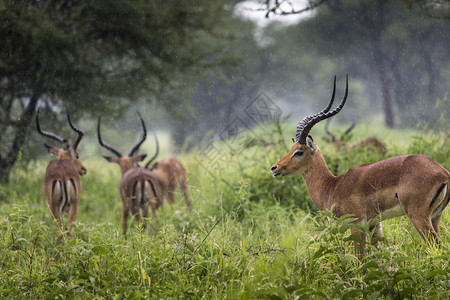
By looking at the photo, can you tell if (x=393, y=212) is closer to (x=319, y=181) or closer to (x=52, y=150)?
(x=319, y=181)

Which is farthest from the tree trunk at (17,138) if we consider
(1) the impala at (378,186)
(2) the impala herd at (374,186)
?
(1) the impala at (378,186)

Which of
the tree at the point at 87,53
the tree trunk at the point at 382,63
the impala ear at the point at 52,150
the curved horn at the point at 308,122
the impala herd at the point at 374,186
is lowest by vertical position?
the impala herd at the point at 374,186

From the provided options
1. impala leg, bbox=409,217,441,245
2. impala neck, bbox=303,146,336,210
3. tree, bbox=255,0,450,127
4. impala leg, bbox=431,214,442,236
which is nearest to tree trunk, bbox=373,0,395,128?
tree, bbox=255,0,450,127

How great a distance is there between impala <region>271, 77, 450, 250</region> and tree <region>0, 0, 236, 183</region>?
18.3 feet

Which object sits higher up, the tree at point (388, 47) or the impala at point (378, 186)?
the tree at point (388, 47)

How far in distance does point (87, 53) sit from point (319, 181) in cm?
671

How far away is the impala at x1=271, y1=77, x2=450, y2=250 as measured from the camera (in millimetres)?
3139

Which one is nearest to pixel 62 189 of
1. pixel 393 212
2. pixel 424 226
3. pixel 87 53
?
pixel 393 212

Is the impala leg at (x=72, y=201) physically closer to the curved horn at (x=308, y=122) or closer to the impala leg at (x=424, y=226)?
the curved horn at (x=308, y=122)

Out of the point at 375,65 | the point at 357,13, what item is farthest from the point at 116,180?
the point at 375,65

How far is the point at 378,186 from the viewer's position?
10.9 ft

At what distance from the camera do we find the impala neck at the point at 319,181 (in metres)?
3.68

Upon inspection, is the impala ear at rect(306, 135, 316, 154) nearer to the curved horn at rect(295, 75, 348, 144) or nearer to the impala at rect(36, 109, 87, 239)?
the curved horn at rect(295, 75, 348, 144)

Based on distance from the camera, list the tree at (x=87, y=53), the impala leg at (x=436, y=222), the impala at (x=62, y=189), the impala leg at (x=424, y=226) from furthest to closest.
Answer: the tree at (x=87, y=53) < the impala at (x=62, y=189) < the impala leg at (x=436, y=222) < the impala leg at (x=424, y=226)
